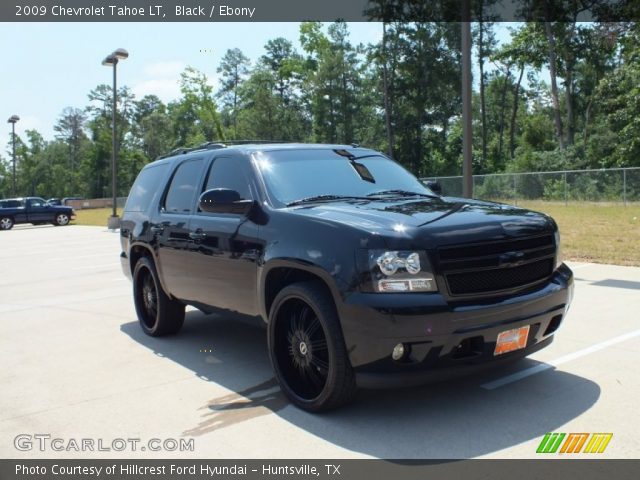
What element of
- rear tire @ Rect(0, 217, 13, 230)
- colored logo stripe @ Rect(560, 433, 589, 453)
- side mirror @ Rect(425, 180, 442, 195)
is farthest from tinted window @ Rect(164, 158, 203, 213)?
rear tire @ Rect(0, 217, 13, 230)

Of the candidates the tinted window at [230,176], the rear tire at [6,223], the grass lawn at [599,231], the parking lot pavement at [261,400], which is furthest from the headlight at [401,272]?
the rear tire at [6,223]

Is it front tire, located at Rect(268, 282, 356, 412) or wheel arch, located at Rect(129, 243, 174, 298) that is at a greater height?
wheel arch, located at Rect(129, 243, 174, 298)

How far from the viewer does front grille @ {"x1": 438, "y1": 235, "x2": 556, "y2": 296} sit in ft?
12.3

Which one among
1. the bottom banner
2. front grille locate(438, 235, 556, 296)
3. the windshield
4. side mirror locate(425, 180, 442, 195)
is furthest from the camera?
side mirror locate(425, 180, 442, 195)

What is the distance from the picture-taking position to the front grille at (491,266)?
3760 millimetres

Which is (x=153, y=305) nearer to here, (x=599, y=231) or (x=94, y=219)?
(x=599, y=231)

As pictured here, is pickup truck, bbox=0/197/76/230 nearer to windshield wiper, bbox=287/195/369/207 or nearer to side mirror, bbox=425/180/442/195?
side mirror, bbox=425/180/442/195

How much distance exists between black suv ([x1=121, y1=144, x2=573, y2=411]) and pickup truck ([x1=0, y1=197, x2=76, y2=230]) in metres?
32.5

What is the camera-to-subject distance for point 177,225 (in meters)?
5.86

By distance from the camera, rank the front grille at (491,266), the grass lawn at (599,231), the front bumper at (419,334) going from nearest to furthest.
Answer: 1. the front bumper at (419,334)
2. the front grille at (491,266)
3. the grass lawn at (599,231)

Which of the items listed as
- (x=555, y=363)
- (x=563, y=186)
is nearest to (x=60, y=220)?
(x=563, y=186)

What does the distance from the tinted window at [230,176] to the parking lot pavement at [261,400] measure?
5.12 ft

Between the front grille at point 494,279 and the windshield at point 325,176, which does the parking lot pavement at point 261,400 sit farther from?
the windshield at point 325,176

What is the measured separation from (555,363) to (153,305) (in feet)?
13.3
